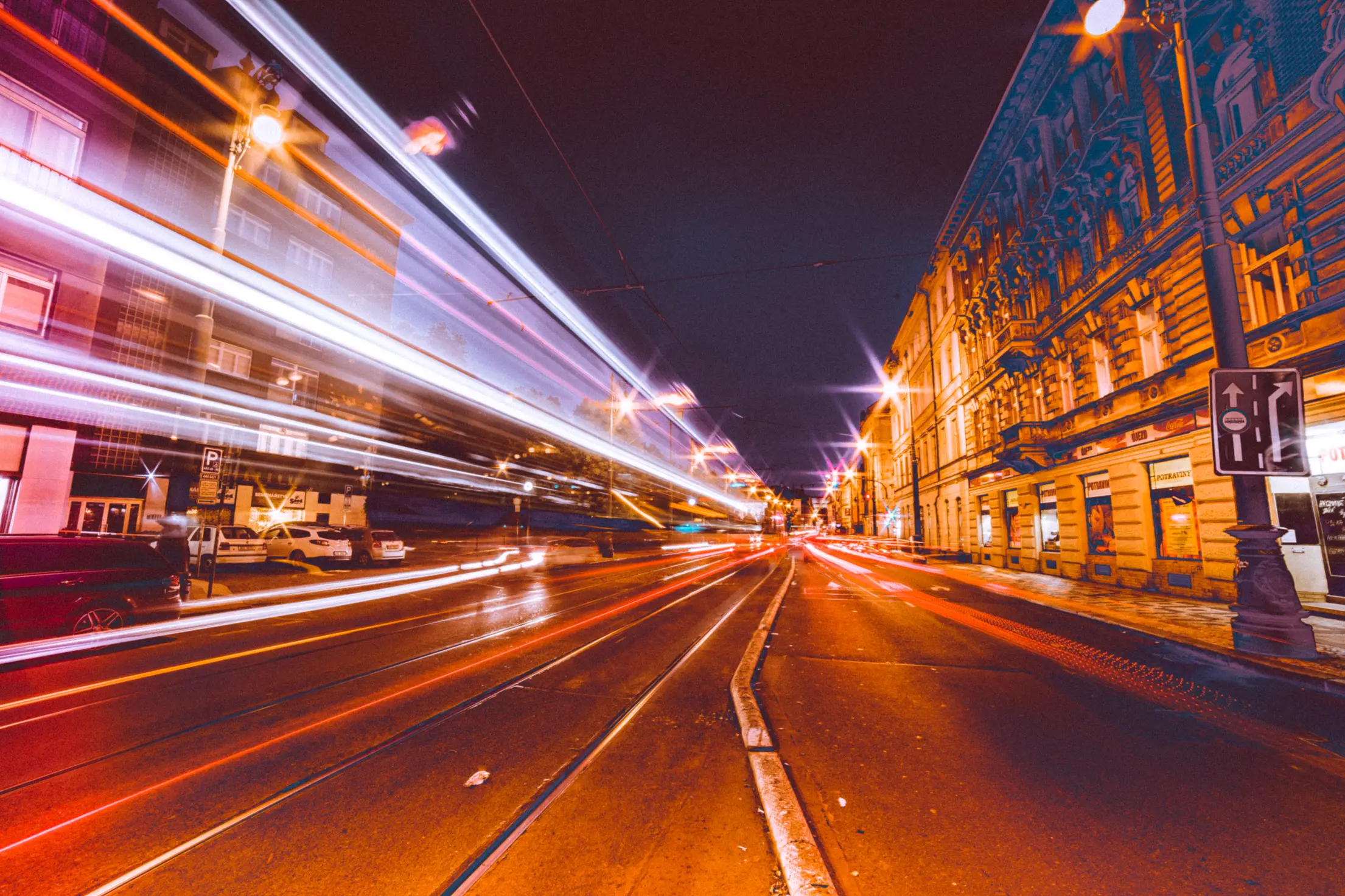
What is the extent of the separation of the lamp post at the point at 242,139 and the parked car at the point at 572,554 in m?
16.0

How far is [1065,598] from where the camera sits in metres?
13.6

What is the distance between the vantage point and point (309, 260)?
101 ft

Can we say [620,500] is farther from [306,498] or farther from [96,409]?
[96,409]

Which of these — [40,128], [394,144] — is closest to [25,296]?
[40,128]

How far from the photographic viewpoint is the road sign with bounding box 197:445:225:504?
39.0 feet

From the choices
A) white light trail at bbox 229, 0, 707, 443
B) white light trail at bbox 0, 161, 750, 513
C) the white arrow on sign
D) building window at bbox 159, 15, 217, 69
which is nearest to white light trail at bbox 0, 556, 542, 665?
white light trail at bbox 0, 161, 750, 513

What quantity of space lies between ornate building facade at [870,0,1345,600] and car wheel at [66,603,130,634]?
21.2 meters

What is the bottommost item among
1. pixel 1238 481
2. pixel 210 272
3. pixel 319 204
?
pixel 1238 481

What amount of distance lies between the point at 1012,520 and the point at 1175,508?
32.6 feet

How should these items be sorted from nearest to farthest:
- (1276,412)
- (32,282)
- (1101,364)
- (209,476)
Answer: (1276,412)
(209,476)
(32,282)
(1101,364)

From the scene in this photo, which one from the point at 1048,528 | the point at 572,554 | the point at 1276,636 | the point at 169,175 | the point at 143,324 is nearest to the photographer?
the point at 1276,636

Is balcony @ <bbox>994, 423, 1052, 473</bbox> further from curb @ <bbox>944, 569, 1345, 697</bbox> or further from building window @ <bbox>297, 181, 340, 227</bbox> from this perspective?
building window @ <bbox>297, 181, 340, 227</bbox>

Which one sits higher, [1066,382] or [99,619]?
[1066,382]

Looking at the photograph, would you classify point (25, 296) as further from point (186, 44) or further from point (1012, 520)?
point (1012, 520)
